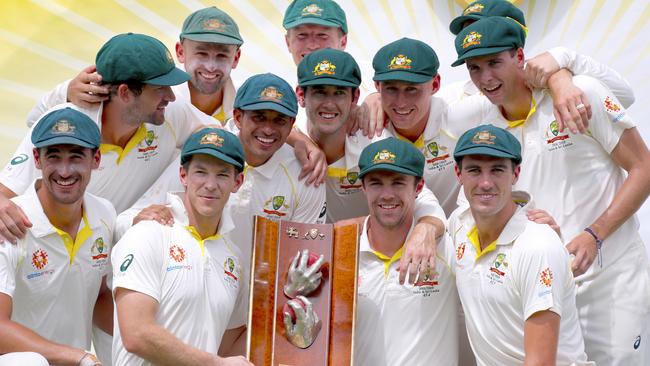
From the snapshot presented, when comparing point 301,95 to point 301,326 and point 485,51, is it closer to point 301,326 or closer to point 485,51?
point 485,51

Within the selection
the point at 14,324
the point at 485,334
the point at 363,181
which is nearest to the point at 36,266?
the point at 14,324

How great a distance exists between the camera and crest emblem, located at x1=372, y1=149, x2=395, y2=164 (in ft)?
20.3

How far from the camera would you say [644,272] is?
21.9 feet

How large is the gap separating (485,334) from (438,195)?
50.5 inches

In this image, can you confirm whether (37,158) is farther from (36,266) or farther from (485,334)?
→ (485,334)

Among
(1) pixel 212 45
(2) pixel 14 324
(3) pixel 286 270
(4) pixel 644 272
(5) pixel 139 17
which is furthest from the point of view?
(5) pixel 139 17

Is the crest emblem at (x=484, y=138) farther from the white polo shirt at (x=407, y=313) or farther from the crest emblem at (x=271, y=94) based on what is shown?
the crest emblem at (x=271, y=94)

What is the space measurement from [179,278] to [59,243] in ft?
2.06

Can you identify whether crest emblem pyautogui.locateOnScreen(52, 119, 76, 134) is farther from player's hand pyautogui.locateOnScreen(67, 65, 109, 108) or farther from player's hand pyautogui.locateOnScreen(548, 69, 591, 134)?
player's hand pyautogui.locateOnScreen(548, 69, 591, 134)

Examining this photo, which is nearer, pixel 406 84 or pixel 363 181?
pixel 363 181

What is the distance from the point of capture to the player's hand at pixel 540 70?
6578 mm

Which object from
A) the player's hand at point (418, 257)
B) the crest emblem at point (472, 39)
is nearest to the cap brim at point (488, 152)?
the player's hand at point (418, 257)

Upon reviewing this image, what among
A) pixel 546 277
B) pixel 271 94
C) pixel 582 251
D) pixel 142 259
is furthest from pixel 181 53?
pixel 546 277

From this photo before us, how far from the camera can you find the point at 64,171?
5.95m
